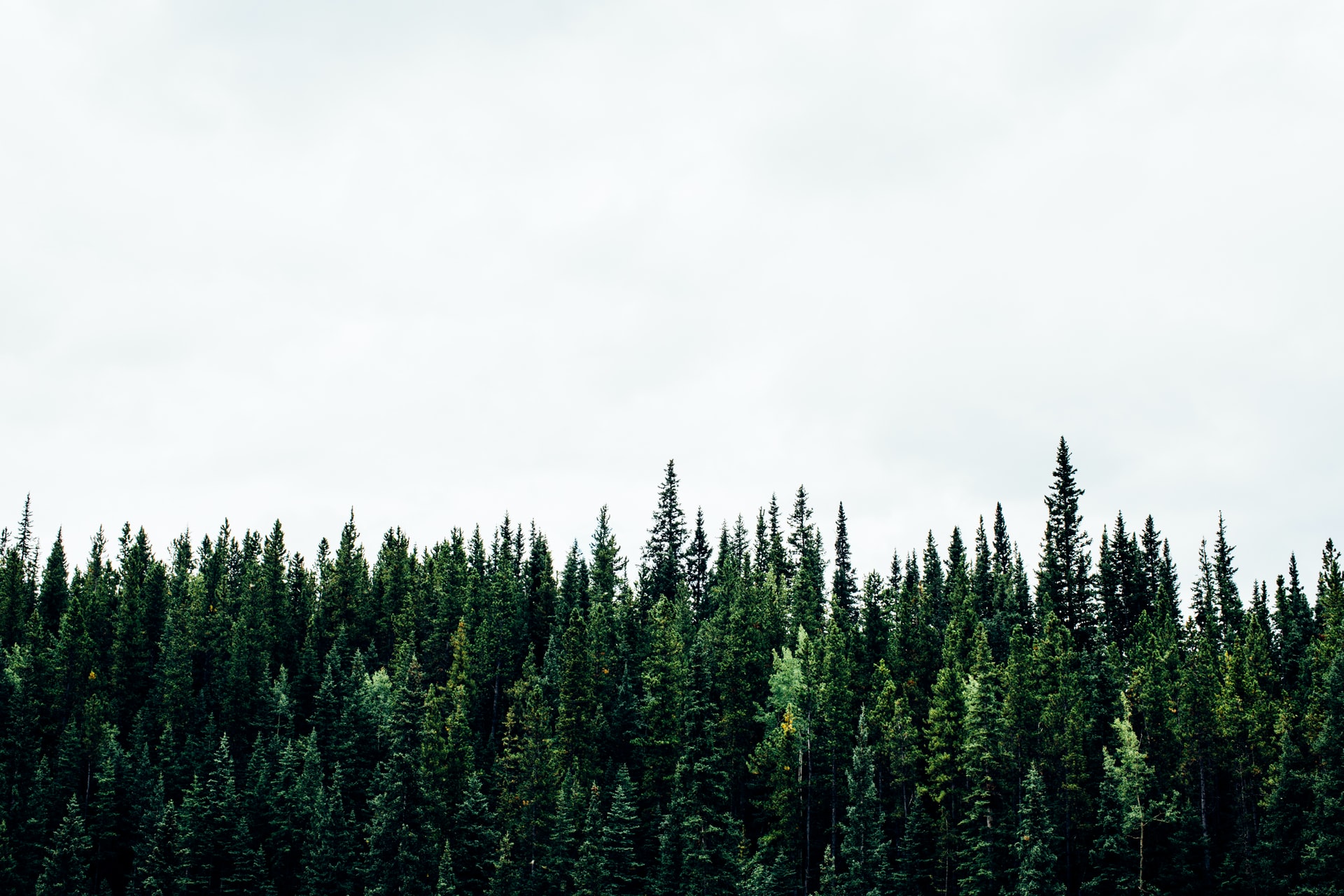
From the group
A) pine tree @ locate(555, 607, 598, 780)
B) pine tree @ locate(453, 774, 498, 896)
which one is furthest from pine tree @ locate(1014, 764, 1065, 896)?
pine tree @ locate(453, 774, 498, 896)

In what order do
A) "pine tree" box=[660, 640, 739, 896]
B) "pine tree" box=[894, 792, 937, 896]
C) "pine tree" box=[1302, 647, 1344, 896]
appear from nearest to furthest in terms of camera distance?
"pine tree" box=[1302, 647, 1344, 896], "pine tree" box=[894, 792, 937, 896], "pine tree" box=[660, 640, 739, 896]

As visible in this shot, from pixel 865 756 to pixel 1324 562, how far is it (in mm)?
62455

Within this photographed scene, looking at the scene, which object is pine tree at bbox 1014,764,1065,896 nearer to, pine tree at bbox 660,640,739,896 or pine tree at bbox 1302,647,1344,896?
pine tree at bbox 1302,647,1344,896

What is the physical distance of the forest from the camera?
7881 cm

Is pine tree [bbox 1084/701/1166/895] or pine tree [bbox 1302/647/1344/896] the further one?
pine tree [bbox 1084/701/1166/895]

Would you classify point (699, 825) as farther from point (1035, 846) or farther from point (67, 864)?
point (67, 864)

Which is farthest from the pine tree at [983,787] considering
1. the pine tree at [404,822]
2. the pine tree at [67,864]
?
the pine tree at [67,864]

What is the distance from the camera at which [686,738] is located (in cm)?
9150

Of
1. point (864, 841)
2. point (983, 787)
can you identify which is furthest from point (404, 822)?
point (983, 787)

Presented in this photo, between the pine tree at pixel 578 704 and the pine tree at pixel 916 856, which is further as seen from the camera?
the pine tree at pixel 578 704

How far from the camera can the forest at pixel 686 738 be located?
7881 cm

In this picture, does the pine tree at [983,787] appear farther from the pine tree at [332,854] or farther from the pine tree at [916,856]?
the pine tree at [332,854]

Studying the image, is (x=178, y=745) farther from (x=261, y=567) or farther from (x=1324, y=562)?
(x=1324, y=562)

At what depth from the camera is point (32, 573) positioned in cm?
16150
